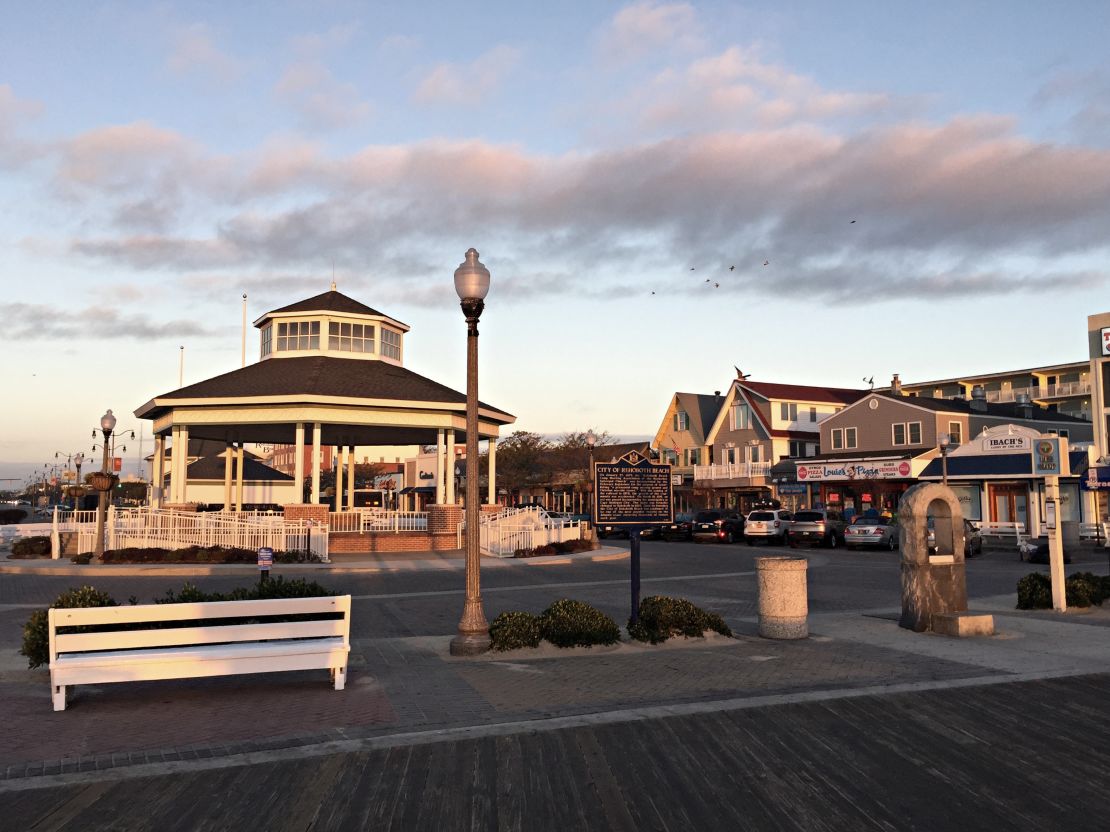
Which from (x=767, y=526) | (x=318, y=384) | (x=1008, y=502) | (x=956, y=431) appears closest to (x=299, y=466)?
(x=318, y=384)

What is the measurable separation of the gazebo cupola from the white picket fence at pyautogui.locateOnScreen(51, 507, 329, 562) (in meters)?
10.5

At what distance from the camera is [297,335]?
124ft

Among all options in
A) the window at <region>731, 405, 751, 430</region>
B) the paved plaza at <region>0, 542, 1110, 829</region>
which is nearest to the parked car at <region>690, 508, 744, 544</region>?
the window at <region>731, 405, 751, 430</region>

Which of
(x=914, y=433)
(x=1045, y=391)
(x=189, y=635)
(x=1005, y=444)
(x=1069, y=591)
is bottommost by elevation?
(x=1069, y=591)

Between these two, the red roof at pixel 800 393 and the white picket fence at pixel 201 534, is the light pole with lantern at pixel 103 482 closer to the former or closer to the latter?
the white picket fence at pixel 201 534

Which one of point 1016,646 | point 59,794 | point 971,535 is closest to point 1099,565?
point 971,535

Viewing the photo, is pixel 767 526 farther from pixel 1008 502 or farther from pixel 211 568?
pixel 211 568

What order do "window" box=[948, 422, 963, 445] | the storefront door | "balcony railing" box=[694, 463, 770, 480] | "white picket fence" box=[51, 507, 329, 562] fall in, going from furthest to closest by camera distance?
"balcony railing" box=[694, 463, 770, 480], "window" box=[948, 422, 963, 445], the storefront door, "white picket fence" box=[51, 507, 329, 562]

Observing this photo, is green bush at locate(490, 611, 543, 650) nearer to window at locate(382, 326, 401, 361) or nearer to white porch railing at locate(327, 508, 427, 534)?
white porch railing at locate(327, 508, 427, 534)

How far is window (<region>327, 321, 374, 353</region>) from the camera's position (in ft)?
123

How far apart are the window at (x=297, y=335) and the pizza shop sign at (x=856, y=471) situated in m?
30.6

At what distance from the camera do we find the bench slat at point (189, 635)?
340 inches

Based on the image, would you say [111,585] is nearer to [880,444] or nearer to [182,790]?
[182,790]

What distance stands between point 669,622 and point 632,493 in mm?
1853
